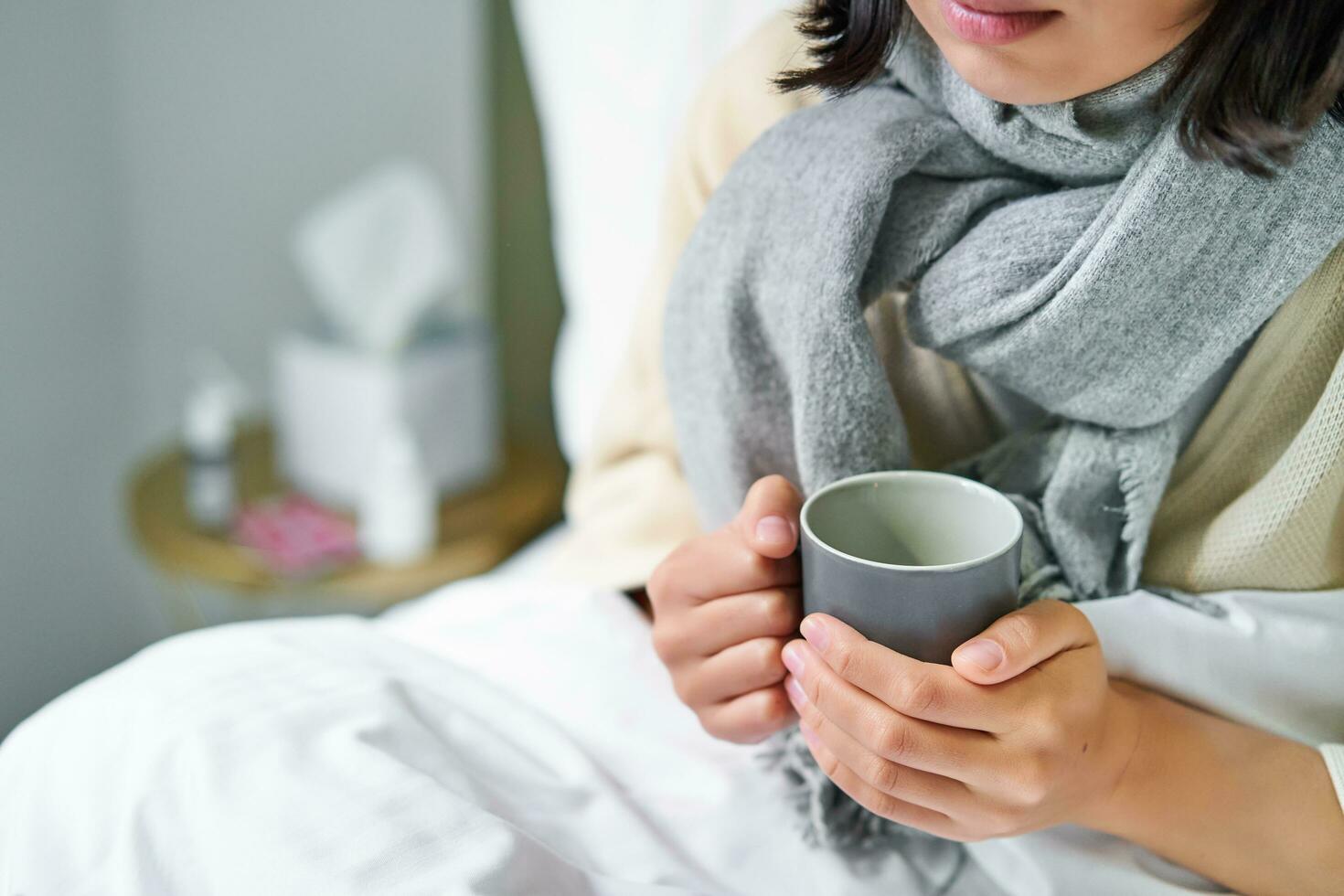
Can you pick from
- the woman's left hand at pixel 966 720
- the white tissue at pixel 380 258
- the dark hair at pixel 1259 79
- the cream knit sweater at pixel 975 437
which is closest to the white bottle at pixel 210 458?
the white tissue at pixel 380 258

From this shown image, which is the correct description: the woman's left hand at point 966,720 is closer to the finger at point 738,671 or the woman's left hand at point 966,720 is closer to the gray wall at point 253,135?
the finger at point 738,671

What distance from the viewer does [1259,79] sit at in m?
0.49

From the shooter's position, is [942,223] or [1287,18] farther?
[942,223]

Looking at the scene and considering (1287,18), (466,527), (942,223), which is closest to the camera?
(1287,18)

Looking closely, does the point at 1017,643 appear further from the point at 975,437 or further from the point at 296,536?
the point at 296,536

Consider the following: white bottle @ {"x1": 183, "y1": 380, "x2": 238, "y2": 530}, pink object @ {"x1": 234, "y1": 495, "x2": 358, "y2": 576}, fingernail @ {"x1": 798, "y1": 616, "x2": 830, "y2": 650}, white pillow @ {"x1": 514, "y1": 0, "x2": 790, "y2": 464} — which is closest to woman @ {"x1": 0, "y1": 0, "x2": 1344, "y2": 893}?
fingernail @ {"x1": 798, "y1": 616, "x2": 830, "y2": 650}

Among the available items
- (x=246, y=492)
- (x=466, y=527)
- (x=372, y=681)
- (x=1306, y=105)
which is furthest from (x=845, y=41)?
(x=246, y=492)

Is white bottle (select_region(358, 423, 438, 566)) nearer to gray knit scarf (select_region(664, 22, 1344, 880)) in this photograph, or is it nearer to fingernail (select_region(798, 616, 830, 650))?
gray knit scarf (select_region(664, 22, 1344, 880))

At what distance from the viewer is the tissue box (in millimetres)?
1283

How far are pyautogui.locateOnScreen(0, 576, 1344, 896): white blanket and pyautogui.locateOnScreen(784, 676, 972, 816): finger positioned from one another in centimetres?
11

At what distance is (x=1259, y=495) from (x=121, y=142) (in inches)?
49.3

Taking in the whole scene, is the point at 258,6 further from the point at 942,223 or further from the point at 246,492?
the point at 942,223

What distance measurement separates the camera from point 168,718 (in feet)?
2.04

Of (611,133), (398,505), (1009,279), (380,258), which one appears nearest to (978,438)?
(1009,279)
